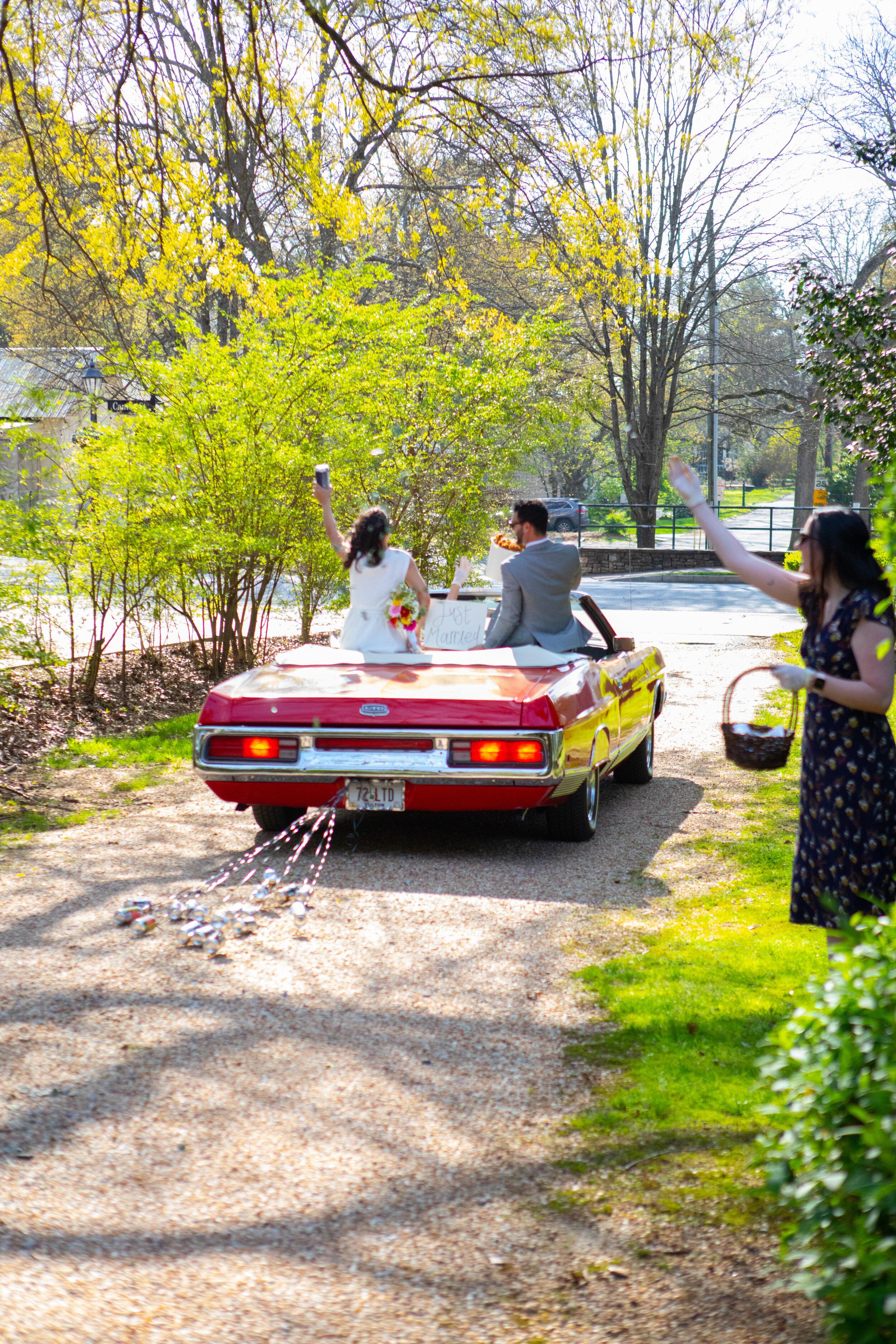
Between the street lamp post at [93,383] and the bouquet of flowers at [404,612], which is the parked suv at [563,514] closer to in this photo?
the street lamp post at [93,383]

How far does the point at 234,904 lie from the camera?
17.9ft

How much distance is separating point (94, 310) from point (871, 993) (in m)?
30.2

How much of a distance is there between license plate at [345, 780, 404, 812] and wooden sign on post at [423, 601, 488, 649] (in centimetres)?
147

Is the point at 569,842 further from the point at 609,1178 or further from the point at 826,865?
the point at 609,1178

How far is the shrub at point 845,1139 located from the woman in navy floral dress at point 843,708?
44.6 inches

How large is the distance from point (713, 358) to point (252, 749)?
33475mm

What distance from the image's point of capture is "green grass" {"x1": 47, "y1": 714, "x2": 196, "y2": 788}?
8906mm

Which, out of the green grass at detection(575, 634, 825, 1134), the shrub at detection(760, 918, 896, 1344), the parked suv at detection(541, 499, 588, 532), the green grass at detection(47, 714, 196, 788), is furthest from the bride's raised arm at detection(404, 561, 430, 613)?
the parked suv at detection(541, 499, 588, 532)

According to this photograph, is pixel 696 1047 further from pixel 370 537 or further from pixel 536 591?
pixel 370 537

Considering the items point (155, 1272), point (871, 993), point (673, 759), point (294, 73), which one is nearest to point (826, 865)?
point (871, 993)

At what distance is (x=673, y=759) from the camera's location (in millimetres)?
9383

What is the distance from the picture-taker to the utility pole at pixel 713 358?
3134 cm

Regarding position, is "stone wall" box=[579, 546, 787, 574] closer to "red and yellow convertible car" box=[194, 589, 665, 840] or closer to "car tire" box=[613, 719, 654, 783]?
"car tire" box=[613, 719, 654, 783]

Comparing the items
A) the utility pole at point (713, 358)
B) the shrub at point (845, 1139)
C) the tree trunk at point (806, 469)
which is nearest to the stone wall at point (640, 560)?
the utility pole at point (713, 358)
